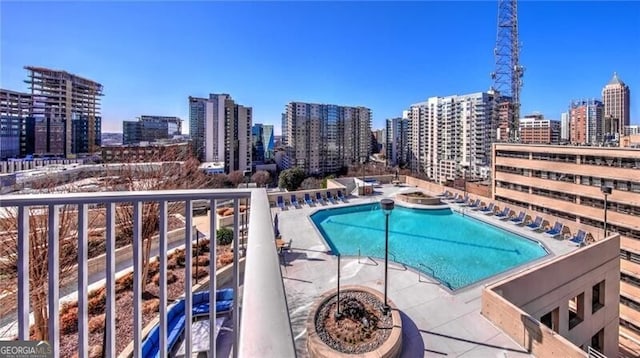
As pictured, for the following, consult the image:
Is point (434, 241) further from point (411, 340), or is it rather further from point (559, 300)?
point (411, 340)

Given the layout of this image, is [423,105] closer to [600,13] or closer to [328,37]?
[600,13]

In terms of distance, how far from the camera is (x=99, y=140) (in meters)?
46.7

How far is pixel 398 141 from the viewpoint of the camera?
60.9m

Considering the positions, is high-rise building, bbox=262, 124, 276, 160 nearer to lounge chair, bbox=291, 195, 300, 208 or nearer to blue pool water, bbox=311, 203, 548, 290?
lounge chair, bbox=291, 195, 300, 208

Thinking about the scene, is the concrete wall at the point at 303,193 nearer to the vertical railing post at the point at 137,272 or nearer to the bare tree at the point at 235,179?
the bare tree at the point at 235,179

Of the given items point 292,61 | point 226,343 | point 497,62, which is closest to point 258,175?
point 292,61

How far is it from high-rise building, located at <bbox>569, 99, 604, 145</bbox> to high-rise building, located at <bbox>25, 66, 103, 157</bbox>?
77429 millimetres

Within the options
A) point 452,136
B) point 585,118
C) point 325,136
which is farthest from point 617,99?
point 325,136

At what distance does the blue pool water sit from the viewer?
9.59m

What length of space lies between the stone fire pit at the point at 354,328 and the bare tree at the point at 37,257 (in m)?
3.90

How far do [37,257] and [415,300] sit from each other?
6.88m

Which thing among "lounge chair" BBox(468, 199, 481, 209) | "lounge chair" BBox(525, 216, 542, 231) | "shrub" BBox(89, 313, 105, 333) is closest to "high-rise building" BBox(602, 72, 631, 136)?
"lounge chair" BBox(468, 199, 481, 209)

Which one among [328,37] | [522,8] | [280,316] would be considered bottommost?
[280,316]

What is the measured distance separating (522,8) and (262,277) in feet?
130
